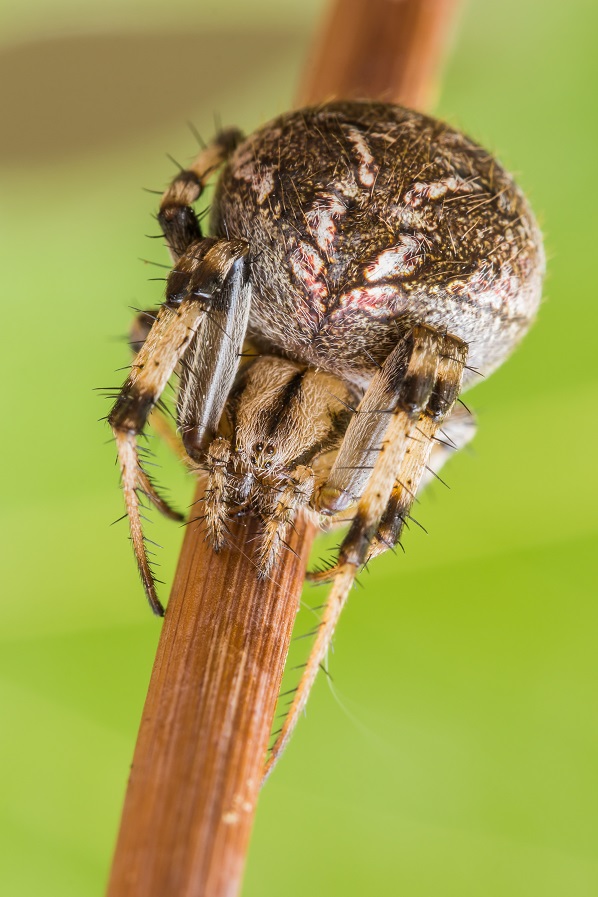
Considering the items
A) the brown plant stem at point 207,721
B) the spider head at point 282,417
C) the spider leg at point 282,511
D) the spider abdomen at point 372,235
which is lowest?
the brown plant stem at point 207,721

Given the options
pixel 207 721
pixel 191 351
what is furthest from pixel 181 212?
pixel 207 721

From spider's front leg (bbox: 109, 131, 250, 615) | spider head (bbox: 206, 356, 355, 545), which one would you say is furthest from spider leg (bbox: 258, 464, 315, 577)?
spider's front leg (bbox: 109, 131, 250, 615)

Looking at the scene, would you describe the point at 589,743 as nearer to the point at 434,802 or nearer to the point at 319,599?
the point at 434,802

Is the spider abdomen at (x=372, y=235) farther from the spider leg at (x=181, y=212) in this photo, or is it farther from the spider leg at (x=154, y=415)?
the spider leg at (x=154, y=415)

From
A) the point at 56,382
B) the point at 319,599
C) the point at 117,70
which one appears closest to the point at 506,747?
the point at 319,599

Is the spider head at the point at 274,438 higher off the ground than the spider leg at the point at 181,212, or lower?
lower

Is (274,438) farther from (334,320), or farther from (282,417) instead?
(334,320)

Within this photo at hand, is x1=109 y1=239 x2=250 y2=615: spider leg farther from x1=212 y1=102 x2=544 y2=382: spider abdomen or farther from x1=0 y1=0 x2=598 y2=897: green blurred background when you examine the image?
x1=0 y1=0 x2=598 y2=897: green blurred background

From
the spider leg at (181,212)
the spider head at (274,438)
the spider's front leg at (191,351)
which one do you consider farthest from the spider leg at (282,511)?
the spider leg at (181,212)
